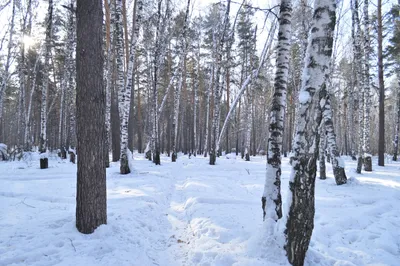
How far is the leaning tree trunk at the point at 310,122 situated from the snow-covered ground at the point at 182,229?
61 cm

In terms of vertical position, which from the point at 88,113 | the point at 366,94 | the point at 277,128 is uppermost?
the point at 366,94

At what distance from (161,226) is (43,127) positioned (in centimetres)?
937

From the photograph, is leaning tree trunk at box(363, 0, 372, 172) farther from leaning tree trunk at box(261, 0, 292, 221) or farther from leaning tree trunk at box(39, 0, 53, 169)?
leaning tree trunk at box(39, 0, 53, 169)

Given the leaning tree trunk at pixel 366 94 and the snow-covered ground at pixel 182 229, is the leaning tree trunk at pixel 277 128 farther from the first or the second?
the leaning tree trunk at pixel 366 94

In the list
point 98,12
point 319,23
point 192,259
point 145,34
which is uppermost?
point 145,34

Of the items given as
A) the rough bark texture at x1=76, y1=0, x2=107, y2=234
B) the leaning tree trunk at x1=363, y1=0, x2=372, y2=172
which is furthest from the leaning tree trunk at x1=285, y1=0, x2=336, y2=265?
the leaning tree trunk at x1=363, y1=0, x2=372, y2=172

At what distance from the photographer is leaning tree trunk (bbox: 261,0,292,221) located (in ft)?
12.8

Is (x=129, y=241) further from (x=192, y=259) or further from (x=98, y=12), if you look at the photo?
(x=98, y=12)

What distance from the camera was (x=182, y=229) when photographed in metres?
4.68

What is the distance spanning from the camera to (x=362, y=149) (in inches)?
435

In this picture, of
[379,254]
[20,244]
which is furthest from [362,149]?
[20,244]

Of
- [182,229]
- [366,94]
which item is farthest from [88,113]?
[366,94]

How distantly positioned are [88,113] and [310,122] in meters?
3.19

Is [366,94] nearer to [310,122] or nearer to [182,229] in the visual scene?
[310,122]
